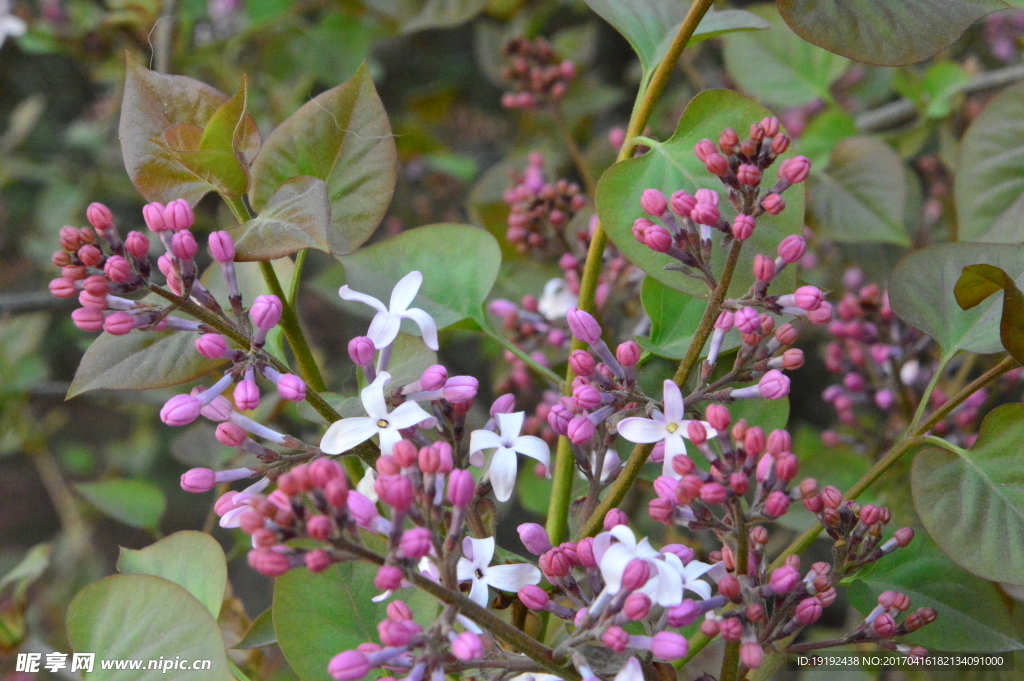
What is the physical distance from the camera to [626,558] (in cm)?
45

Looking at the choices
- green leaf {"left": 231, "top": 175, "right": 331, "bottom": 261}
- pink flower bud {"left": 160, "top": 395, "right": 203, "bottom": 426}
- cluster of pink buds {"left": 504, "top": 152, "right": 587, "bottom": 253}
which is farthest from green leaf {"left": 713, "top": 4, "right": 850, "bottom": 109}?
pink flower bud {"left": 160, "top": 395, "right": 203, "bottom": 426}

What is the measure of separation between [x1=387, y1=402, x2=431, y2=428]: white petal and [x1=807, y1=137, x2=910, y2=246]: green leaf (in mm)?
704

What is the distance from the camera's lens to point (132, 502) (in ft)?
3.39

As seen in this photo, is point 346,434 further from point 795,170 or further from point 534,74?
point 534,74

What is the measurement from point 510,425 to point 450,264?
22 cm

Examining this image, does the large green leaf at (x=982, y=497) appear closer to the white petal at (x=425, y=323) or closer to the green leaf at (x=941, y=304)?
the green leaf at (x=941, y=304)

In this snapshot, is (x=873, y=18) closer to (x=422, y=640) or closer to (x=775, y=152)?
(x=775, y=152)

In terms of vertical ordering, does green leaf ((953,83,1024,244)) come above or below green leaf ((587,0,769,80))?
below

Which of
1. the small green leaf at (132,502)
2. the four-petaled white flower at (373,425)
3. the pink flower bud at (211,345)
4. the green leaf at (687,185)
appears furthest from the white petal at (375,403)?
the small green leaf at (132,502)

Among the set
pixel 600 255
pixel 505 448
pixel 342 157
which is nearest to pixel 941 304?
pixel 600 255

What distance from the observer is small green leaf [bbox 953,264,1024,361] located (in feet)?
1.72

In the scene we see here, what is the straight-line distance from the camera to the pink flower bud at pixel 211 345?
20.3 inches

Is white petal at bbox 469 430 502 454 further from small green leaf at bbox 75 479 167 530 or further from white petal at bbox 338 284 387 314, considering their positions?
small green leaf at bbox 75 479 167 530

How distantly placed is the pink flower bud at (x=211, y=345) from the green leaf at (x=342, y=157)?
0.38 ft
